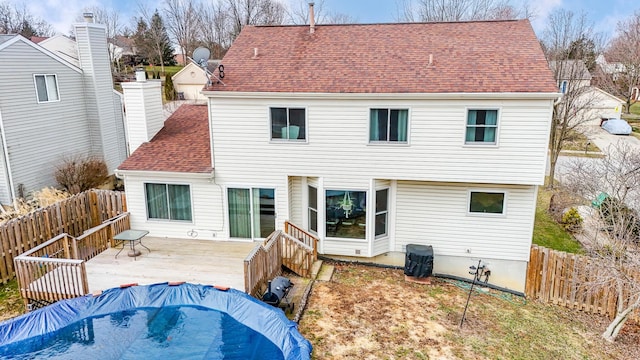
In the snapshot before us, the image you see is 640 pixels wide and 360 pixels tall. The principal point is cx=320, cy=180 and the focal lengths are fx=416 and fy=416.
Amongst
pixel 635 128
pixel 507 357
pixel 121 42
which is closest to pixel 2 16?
pixel 121 42

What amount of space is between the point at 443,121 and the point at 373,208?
3.22 meters

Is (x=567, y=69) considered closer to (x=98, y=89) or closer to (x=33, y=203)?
(x=98, y=89)

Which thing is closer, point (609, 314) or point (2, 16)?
point (609, 314)

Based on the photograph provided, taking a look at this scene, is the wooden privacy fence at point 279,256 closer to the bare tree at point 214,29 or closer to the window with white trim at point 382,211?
the window with white trim at point 382,211

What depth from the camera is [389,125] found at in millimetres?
11820

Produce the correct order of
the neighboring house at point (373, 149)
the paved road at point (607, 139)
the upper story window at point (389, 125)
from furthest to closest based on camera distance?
the paved road at point (607, 139) → the upper story window at point (389, 125) → the neighboring house at point (373, 149)

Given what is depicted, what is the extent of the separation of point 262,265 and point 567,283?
8503mm

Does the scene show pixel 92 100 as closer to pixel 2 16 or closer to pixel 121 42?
pixel 121 42

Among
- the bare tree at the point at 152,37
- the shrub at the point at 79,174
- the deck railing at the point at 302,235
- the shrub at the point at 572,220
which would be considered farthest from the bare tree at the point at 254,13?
the deck railing at the point at 302,235

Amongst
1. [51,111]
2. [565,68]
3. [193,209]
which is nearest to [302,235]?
[193,209]

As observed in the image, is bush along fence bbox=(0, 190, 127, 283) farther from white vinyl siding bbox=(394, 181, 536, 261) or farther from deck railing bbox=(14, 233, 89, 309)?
white vinyl siding bbox=(394, 181, 536, 261)

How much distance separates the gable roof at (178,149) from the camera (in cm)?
1293

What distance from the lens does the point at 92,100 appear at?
60.1ft

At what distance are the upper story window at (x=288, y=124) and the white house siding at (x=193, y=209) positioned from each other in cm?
257
